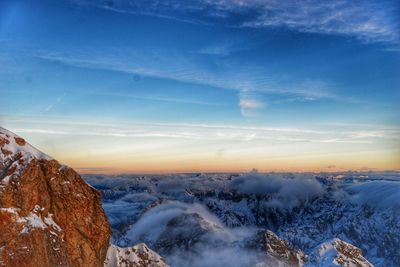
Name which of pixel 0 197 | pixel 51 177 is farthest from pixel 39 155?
pixel 0 197

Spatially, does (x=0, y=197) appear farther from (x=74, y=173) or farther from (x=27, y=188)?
(x=74, y=173)

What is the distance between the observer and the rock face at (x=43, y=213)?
156875 millimetres

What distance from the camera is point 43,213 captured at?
→ 174250 millimetres

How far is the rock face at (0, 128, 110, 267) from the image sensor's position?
157 metres

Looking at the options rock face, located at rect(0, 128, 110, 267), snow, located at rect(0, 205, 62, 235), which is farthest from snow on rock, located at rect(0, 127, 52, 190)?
snow, located at rect(0, 205, 62, 235)

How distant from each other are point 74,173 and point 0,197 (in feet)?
130

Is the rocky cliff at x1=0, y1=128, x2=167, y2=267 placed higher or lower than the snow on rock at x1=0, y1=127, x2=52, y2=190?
lower

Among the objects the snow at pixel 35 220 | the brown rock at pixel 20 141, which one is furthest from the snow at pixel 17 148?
the snow at pixel 35 220

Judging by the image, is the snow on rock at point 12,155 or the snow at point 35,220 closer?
the snow at point 35,220

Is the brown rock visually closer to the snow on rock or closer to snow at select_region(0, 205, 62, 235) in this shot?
the snow on rock

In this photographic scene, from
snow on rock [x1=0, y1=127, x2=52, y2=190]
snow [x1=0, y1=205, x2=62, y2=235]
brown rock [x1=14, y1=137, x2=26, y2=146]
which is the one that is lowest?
snow [x1=0, y1=205, x2=62, y2=235]

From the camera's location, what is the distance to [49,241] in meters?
173

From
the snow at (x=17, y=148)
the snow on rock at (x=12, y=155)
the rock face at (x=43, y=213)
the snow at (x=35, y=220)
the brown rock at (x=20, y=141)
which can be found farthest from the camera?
the brown rock at (x=20, y=141)

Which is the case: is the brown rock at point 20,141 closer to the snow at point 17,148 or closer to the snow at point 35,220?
the snow at point 17,148
